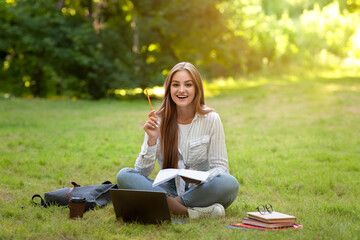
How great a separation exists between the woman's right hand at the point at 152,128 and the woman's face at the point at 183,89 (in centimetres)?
34

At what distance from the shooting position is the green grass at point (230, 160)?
405 centimetres

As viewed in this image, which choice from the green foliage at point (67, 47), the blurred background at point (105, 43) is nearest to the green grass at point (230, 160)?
the green foliage at point (67, 47)

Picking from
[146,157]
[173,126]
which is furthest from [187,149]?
[146,157]

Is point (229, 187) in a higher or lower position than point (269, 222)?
higher

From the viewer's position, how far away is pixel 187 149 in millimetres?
4590

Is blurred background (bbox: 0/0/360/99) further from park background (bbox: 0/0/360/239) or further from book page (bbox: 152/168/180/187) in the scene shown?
book page (bbox: 152/168/180/187)

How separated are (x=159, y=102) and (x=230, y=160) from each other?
9.75 meters

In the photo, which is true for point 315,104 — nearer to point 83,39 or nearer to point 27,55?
point 83,39

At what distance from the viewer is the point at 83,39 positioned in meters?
16.9

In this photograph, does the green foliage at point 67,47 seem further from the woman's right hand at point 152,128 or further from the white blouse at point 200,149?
the woman's right hand at point 152,128

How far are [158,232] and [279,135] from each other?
20.5ft


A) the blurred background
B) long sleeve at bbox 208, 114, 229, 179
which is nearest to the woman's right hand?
long sleeve at bbox 208, 114, 229, 179

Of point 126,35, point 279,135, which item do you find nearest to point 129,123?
point 279,135

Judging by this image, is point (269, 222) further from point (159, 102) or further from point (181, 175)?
point (159, 102)
